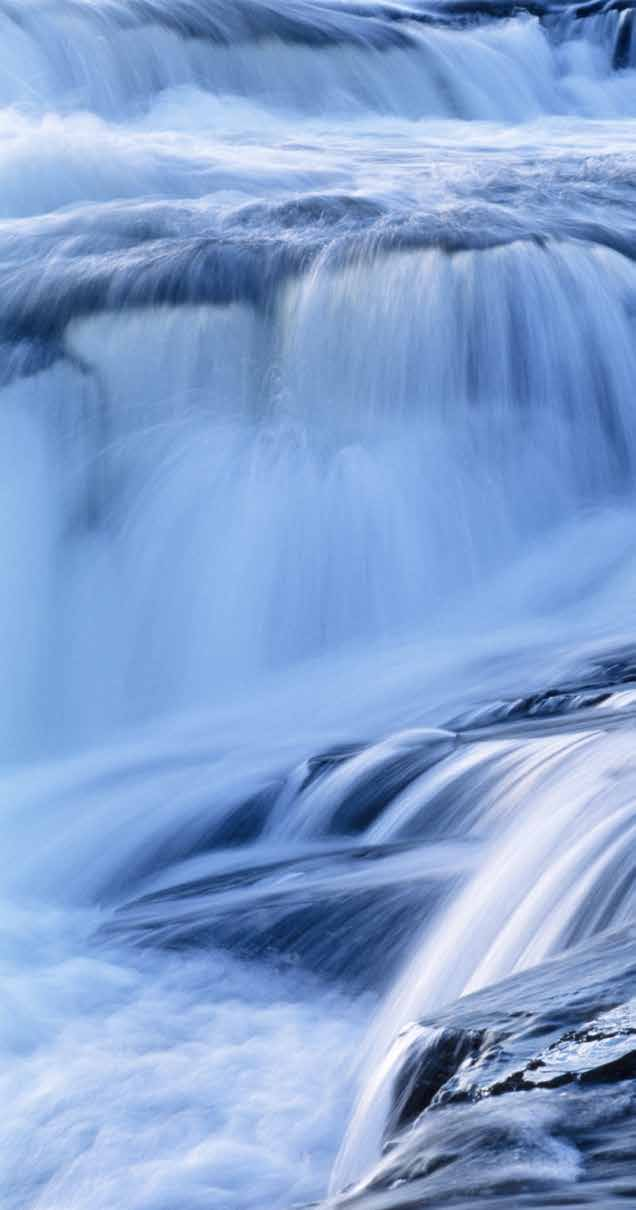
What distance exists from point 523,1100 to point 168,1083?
59.7 inches

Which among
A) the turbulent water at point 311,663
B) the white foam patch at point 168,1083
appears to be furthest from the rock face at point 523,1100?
the white foam patch at point 168,1083

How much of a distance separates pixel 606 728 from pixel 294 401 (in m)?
2.84

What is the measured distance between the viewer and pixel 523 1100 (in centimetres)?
211

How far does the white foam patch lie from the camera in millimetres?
3098

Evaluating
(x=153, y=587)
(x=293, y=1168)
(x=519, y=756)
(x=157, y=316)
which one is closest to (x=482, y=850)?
(x=519, y=756)

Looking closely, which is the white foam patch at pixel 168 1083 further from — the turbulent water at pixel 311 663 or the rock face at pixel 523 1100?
the rock face at pixel 523 1100

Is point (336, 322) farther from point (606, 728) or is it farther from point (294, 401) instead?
point (606, 728)

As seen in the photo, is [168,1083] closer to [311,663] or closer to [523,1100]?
[523,1100]

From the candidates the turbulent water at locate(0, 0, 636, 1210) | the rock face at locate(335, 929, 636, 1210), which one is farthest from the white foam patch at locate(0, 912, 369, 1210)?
the rock face at locate(335, 929, 636, 1210)

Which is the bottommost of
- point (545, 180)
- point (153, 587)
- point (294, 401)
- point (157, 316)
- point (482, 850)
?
point (482, 850)

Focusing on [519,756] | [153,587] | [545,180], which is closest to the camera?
[519,756]

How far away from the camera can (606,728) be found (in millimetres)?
4172

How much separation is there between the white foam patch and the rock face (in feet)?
2.17

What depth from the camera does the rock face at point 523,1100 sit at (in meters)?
1.92
